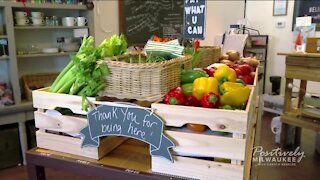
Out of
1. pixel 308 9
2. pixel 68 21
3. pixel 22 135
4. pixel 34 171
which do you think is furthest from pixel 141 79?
pixel 308 9

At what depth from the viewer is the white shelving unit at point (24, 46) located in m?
2.45

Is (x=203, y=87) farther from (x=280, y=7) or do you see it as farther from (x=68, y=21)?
(x=280, y=7)

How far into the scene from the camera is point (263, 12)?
4824 millimetres

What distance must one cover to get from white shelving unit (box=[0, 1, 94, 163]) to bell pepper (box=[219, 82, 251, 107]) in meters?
2.08

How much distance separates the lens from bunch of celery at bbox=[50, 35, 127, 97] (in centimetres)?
99

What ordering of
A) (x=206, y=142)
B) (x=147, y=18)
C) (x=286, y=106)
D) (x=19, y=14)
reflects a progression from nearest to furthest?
1. (x=206, y=142)
2. (x=19, y=14)
3. (x=286, y=106)
4. (x=147, y=18)

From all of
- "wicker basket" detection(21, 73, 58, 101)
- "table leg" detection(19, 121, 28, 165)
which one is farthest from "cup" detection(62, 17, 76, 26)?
"table leg" detection(19, 121, 28, 165)

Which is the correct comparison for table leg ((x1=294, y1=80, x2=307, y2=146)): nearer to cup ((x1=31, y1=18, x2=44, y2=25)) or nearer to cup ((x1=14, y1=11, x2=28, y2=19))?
cup ((x1=31, y1=18, x2=44, y2=25))

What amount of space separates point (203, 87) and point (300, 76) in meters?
1.84

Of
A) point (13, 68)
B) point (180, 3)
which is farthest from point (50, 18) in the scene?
point (180, 3)

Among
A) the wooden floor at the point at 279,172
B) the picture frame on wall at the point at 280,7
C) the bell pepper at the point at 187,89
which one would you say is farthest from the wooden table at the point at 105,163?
the picture frame on wall at the point at 280,7

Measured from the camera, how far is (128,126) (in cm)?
94

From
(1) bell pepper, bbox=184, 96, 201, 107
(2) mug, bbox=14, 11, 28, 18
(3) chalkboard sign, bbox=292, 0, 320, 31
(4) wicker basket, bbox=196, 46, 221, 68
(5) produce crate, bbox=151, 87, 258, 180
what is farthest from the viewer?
(3) chalkboard sign, bbox=292, 0, 320, 31

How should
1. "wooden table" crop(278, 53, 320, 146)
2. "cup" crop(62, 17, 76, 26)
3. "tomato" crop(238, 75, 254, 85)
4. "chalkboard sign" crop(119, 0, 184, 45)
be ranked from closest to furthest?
"tomato" crop(238, 75, 254, 85)
"wooden table" crop(278, 53, 320, 146)
"cup" crop(62, 17, 76, 26)
"chalkboard sign" crop(119, 0, 184, 45)
